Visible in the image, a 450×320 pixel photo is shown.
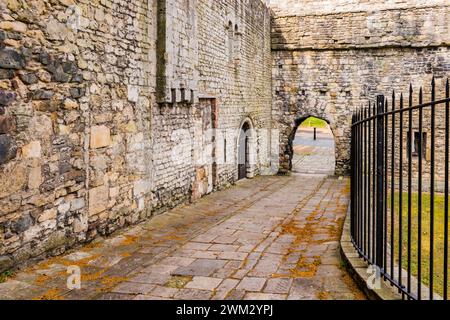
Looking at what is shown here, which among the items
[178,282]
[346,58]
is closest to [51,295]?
[178,282]

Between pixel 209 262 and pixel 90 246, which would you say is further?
pixel 90 246

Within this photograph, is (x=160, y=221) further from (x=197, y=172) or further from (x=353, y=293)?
(x=353, y=293)

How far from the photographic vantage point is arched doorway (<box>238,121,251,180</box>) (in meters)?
15.0

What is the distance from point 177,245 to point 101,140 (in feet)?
5.76

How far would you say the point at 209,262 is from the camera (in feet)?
17.5

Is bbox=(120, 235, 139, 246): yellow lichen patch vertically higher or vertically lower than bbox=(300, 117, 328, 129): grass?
lower

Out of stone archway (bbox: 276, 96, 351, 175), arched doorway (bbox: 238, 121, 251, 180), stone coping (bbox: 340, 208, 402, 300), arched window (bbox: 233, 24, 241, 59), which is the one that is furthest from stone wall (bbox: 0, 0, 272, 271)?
stone archway (bbox: 276, 96, 351, 175)

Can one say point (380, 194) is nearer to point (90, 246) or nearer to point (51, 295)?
point (51, 295)

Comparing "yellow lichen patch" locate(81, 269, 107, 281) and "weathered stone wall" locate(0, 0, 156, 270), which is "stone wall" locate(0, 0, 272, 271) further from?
"yellow lichen patch" locate(81, 269, 107, 281)

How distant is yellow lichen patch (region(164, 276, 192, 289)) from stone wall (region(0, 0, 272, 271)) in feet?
5.29

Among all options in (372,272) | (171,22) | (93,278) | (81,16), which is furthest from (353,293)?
(171,22)

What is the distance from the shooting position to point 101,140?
6477 millimetres

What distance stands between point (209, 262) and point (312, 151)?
21771 millimetres

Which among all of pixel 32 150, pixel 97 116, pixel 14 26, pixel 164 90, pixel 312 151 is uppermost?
pixel 14 26
